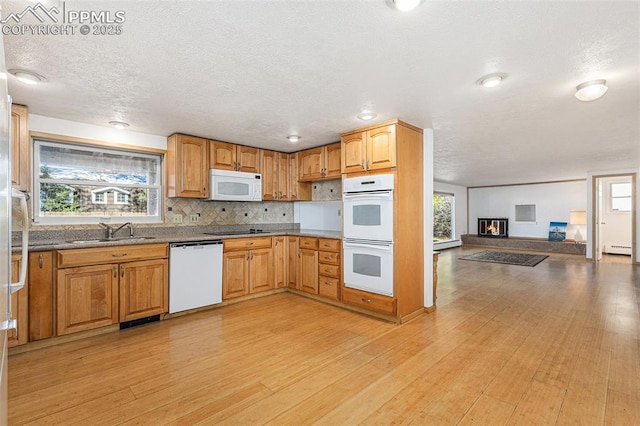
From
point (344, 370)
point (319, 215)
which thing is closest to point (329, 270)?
point (319, 215)

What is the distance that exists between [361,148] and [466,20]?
6.80 ft

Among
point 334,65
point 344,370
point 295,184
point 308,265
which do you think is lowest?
point 344,370

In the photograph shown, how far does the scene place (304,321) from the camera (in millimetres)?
3471

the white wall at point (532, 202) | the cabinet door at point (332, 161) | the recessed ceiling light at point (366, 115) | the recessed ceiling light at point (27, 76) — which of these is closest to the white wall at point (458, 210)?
the white wall at point (532, 202)

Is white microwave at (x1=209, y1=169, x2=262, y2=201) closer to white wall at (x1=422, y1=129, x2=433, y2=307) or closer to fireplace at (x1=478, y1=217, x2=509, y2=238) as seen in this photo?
white wall at (x1=422, y1=129, x2=433, y2=307)

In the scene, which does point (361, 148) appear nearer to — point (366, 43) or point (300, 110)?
point (300, 110)

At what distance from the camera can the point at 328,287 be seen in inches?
162

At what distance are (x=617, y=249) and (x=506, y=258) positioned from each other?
3.55 meters

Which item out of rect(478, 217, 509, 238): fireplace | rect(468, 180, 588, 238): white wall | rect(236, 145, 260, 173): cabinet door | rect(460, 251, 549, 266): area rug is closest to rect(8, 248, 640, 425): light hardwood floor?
rect(236, 145, 260, 173): cabinet door

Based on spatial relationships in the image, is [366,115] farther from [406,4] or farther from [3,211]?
[3,211]

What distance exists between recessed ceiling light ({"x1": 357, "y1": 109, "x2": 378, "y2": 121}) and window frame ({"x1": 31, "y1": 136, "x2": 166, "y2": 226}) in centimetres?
269

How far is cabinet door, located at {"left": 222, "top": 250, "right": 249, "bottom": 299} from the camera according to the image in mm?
4016

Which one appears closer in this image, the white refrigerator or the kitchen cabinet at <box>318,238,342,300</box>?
the white refrigerator

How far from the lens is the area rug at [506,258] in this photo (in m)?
7.33
